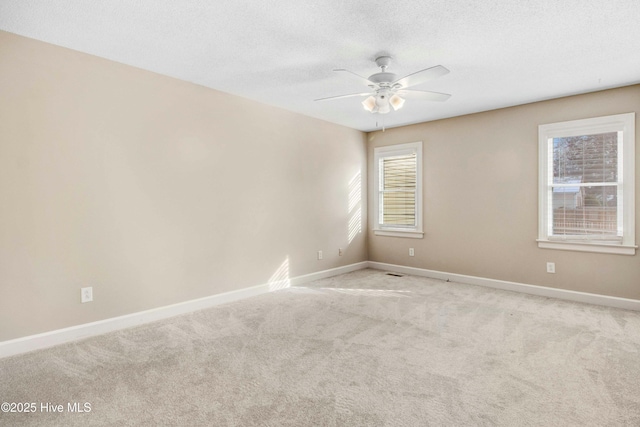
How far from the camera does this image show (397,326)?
3186mm

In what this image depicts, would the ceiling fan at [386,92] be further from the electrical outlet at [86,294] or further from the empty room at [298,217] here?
the electrical outlet at [86,294]

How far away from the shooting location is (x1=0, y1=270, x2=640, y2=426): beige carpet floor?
187 centimetres

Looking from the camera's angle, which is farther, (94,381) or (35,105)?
(35,105)

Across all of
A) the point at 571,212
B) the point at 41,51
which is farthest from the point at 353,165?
the point at 41,51

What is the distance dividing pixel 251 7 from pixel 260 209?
8.30ft

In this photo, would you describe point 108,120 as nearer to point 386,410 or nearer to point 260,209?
point 260,209

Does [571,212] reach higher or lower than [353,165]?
lower

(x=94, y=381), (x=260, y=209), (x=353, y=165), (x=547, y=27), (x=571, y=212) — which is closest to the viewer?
(x=94, y=381)

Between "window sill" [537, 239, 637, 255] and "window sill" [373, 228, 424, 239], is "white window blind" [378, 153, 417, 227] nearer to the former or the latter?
→ "window sill" [373, 228, 424, 239]

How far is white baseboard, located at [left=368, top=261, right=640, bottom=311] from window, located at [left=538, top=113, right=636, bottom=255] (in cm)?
53

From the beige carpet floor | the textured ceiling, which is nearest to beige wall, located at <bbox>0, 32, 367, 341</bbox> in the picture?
the textured ceiling

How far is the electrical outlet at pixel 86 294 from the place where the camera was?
293cm

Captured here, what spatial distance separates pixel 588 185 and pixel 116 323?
17.0ft

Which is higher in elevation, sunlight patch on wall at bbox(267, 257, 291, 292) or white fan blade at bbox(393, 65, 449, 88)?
white fan blade at bbox(393, 65, 449, 88)
